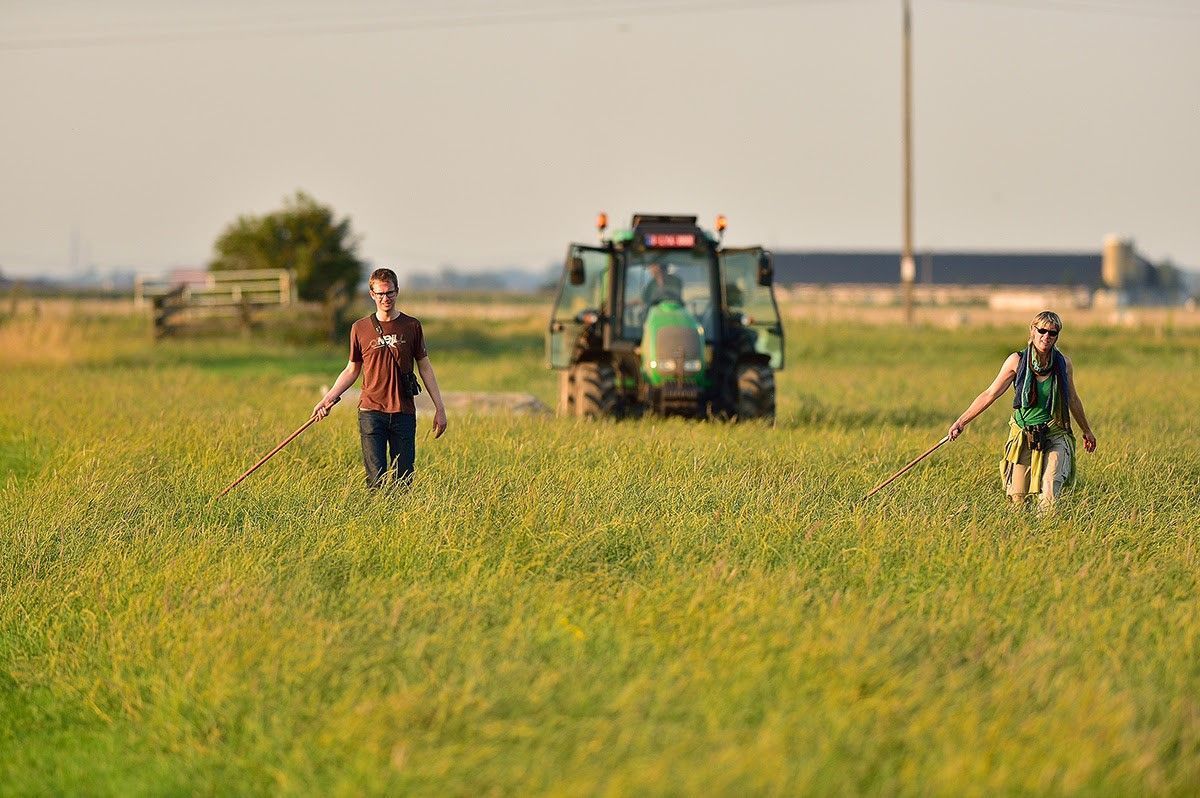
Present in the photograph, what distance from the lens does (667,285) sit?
17609 millimetres

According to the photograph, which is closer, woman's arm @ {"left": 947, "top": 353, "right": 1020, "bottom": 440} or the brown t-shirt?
woman's arm @ {"left": 947, "top": 353, "right": 1020, "bottom": 440}

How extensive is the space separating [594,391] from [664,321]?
3.36 ft

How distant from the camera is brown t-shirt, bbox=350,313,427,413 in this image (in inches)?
399

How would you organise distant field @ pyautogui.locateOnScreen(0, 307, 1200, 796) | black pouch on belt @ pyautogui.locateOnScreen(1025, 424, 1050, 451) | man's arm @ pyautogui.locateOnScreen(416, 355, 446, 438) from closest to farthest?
distant field @ pyautogui.locateOnScreen(0, 307, 1200, 796), black pouch on belt @ pyautogui.locateOnScreen(1025, 424, 1050, 451), man's arm @ pyautogui.locateOnScreen(416, 355, 446, 438)

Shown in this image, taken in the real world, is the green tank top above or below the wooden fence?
below

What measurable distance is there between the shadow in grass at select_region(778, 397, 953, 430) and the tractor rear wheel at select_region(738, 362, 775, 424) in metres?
0.23

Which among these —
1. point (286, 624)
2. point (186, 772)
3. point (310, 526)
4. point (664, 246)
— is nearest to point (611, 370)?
point (664, 246)

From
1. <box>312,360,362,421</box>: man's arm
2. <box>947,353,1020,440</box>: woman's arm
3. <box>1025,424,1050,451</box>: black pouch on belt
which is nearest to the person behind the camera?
<box>947,353,1020,440</box>: woman's arm

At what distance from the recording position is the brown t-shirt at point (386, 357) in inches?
399

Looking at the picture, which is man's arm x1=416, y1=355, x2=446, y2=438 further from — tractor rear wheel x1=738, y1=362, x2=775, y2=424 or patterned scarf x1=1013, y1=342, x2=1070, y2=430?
tractor rear wheel x1=738, y1=362, x2=775, y2=424

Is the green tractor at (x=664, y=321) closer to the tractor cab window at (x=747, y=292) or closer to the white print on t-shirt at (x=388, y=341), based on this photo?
the tractor cab window at (x=747, y=292)

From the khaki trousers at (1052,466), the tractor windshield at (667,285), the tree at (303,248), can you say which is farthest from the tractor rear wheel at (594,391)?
the tree at (303,248)

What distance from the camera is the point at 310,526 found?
8867mm

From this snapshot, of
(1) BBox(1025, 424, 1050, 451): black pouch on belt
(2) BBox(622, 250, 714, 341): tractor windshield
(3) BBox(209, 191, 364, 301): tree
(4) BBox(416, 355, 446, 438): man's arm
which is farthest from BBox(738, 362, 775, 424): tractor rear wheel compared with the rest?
(3) BBox(209, 191, 364, 301): tree
